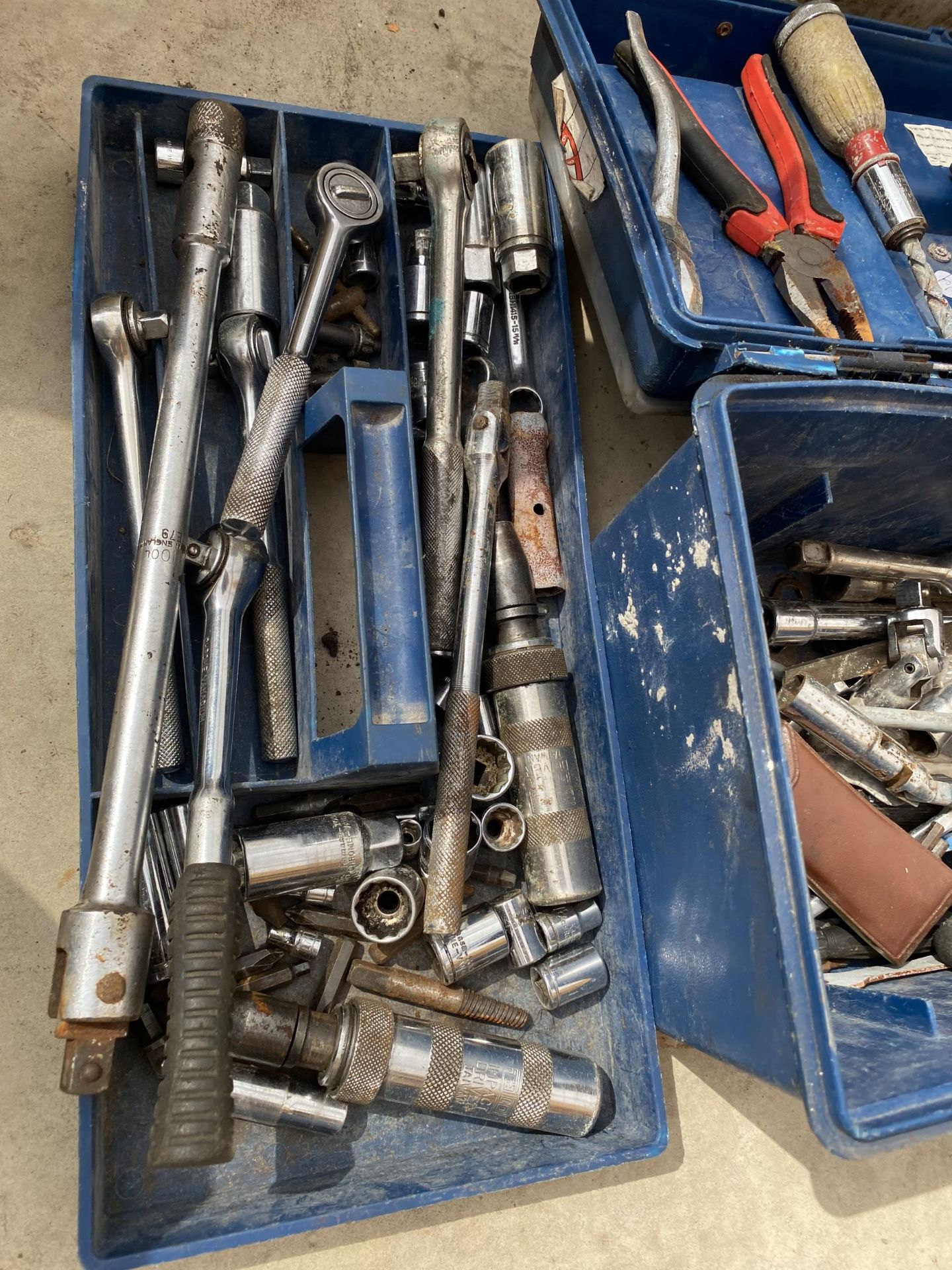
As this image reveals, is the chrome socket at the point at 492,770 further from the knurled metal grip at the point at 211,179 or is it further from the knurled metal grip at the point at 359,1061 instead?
the knurled metal grip at the point at 211,179

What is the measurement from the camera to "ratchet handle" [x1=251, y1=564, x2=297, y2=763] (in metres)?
0.91

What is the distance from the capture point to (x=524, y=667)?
953 millimetres

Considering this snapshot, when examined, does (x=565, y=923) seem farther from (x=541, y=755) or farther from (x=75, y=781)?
(x=75, y=781)

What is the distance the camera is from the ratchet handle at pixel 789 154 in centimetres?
102

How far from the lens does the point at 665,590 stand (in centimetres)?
86

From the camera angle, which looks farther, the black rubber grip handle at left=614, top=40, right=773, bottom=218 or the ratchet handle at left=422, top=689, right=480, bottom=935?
the black rubber grip handle at left=614, top=40, right=773, bottom=218

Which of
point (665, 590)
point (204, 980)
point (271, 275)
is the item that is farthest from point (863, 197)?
point (204, 980)

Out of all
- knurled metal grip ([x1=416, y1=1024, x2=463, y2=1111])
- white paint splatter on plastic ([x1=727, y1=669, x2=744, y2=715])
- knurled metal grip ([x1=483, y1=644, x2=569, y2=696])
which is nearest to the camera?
white paint splatter on plastic ([x1=727, y1=669, x2=744, y2=715])

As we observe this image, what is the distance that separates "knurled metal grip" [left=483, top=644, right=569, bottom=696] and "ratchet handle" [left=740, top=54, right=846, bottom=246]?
61cm

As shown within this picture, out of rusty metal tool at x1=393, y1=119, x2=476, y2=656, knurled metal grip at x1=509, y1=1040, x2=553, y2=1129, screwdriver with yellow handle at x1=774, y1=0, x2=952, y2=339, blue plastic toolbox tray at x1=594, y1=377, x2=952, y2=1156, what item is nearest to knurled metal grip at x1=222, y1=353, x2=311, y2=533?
rusty metal tool at x1=393, y1=119, x2=476, y2=656

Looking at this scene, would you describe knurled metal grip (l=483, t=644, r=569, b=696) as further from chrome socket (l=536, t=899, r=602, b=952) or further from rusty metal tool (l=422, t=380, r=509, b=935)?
chrome socket (l=536, t=899, r=602, b=952)

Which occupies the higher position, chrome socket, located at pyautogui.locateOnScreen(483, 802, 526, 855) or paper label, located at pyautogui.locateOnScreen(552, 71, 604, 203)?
paper label, located at pyautogui.locateOnScreen(552, 71, 604, 203)

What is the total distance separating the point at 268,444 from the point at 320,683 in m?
0.30

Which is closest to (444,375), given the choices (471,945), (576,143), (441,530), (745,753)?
(441,530)
